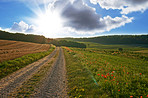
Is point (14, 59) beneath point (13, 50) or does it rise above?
beneath

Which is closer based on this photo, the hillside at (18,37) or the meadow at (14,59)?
the meadow at (14,59)

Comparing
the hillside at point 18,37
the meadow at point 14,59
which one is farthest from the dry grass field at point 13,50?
the hillside at point 18,37

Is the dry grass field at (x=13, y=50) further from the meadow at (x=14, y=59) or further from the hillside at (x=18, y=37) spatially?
the hillside at (x=18, y=37)

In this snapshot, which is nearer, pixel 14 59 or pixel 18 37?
pixel 14 59

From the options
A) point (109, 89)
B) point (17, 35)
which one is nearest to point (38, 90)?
point (109, 89)

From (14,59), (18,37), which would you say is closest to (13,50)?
(14,59)

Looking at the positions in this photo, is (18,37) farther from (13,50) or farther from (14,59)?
(14,59)

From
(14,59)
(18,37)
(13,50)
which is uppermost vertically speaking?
(18,37)

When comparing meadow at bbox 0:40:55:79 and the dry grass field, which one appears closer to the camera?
meadow at bbox 0:40:55:79

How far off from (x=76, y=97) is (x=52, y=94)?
1723mm

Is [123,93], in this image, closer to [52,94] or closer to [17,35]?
[52,94]

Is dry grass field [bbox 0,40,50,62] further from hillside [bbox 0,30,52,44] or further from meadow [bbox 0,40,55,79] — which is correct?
hillside [bbox 0,30,52,44]

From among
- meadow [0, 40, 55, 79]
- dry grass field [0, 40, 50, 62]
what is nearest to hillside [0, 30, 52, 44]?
dry grass field [0, 40, 50, 62]

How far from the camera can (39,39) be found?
118 meters
